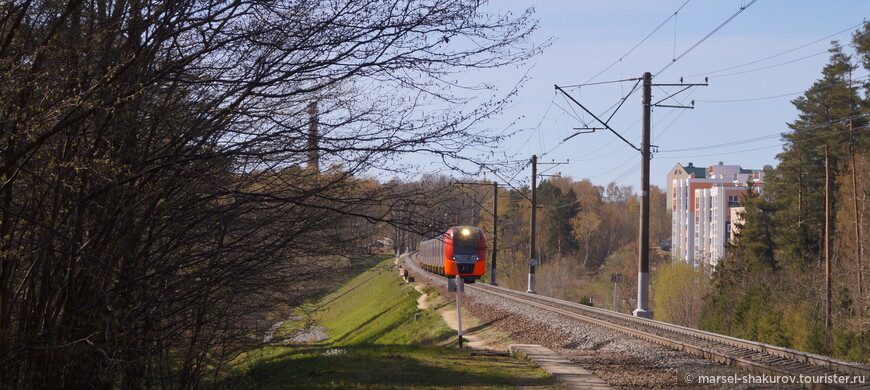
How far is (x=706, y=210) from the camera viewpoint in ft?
323

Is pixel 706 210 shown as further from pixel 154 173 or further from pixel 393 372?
pixel 154 173

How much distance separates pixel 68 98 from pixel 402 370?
784cm

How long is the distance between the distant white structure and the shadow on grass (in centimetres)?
7274

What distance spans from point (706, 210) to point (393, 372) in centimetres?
9217

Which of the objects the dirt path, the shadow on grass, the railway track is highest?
the railway track

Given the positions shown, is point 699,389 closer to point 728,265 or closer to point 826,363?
point 826,363

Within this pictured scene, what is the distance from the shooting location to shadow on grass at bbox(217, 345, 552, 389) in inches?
448

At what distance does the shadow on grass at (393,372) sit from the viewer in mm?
11383

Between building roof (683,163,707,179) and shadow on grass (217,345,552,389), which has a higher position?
building roof (683,163,707,179)

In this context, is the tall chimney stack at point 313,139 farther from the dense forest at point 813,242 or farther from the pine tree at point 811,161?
the pine tree at point 811,161

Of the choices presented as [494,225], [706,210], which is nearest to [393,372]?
[494,225]

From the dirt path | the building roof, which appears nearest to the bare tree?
the dirt path

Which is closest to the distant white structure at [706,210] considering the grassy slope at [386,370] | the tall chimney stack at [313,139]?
the grassy slope at [386,370]

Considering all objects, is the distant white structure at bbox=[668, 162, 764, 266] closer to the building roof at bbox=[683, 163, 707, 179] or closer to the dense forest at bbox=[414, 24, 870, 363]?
the building roof at bbox=[683, 163, 707, 179]
